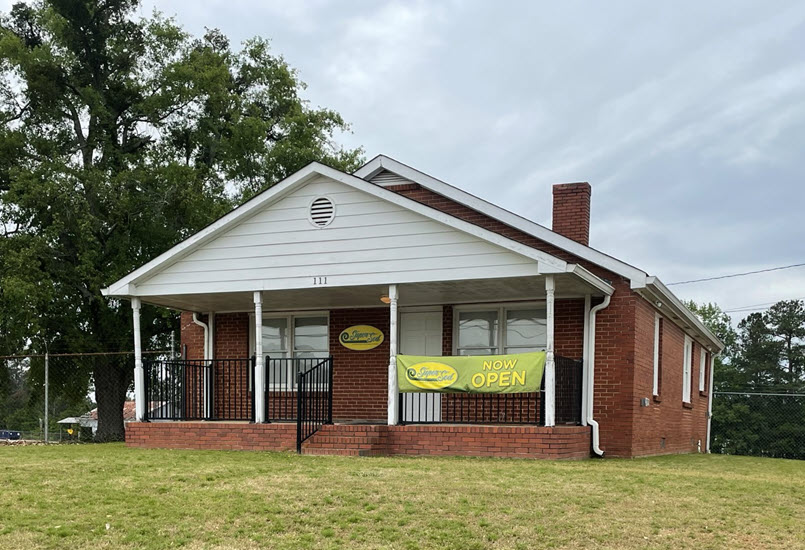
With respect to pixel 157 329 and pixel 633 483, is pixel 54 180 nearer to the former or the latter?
pixel 157 329

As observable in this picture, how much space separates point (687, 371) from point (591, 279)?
337 inches

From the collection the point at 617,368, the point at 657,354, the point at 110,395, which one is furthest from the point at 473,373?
the point at 110,395

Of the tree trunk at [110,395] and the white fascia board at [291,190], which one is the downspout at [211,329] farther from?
the tree trunk at [110,395]

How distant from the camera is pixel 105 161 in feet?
82.7

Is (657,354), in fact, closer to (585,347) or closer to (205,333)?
(585,347)

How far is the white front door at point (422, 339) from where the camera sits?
15406 millimetres

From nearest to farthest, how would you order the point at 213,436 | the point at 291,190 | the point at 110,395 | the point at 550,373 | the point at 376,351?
the point at 550,373
the point at 213,436
the point at 291,190
the point at 376,351
the point at 110,395

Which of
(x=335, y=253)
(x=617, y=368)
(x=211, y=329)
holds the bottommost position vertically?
(x=617, y=368)

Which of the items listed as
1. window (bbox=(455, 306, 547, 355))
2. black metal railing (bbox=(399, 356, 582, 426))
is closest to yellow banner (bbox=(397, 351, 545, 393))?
Result: black metal railing (bbox=(399, 356, 582, 426))

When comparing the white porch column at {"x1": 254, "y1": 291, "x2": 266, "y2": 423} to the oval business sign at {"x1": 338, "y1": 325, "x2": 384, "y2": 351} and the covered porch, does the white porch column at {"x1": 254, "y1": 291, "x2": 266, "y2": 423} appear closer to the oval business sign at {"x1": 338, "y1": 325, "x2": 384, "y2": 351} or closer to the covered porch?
the covered porch

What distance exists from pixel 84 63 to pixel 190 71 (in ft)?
10.7

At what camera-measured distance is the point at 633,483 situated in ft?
29.0

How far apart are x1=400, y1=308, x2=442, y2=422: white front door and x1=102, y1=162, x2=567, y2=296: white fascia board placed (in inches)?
128

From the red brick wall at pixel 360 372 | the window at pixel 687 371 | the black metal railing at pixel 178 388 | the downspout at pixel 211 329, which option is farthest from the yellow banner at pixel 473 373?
the window at pixel 687 371
